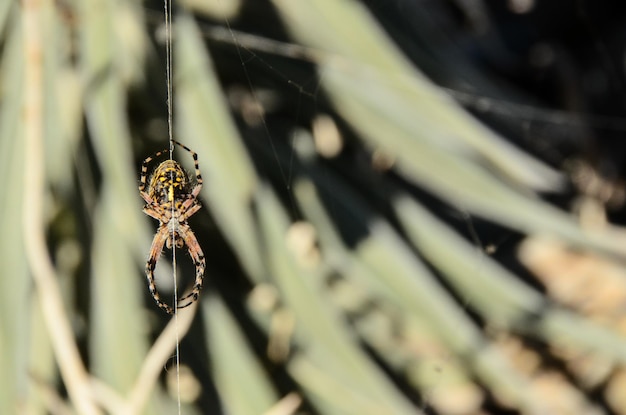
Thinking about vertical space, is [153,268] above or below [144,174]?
below

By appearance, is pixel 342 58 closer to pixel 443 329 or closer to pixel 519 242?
pixel 443 329

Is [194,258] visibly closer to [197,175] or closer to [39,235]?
[197,175]

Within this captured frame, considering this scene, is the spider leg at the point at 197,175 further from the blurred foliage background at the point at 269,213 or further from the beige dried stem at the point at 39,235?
the beige dried stem at the point at 39,235

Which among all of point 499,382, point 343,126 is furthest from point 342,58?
point 499,382

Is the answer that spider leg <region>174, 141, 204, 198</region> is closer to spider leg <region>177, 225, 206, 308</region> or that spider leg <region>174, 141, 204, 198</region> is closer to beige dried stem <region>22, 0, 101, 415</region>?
spider leg <region>177, 225, 206, 308</region>

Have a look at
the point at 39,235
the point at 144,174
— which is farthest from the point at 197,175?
the point at 39,235

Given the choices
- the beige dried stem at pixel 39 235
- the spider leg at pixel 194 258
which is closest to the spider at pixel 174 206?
the spider leg at pixel 194 258
